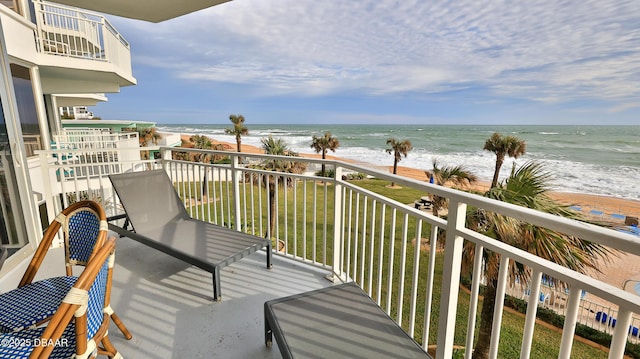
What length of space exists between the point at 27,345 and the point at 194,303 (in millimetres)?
1271

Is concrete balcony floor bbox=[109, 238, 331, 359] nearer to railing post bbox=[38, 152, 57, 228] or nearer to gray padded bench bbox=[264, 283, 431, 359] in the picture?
gray padded bench bbox=[264, 283, 431, 359]

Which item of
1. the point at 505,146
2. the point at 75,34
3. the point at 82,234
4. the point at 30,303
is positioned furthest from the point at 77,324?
the point at 505,146

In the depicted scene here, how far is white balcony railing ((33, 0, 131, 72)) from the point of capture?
23.3ft

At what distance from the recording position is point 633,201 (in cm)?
1759

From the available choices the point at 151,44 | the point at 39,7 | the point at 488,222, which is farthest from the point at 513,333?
the point at 151,44

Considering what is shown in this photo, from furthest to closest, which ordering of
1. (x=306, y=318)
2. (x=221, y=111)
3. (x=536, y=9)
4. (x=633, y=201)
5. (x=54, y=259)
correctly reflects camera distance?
(x=221, y=111) < (x=536, y=9) < (x=633, y=201) < (x=54, y=259) < (x=306, y=318)

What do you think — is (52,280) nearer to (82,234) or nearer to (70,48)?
(82,234)

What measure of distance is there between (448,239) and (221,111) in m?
46.1

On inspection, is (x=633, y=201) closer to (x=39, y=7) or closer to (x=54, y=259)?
(x=54, y=259)

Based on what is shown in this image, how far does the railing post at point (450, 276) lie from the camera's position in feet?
4.54

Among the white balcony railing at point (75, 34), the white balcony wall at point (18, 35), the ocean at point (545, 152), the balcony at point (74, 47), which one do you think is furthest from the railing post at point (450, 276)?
the ocean at point (545, 152)

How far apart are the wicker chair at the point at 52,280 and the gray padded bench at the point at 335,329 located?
2.93 ft

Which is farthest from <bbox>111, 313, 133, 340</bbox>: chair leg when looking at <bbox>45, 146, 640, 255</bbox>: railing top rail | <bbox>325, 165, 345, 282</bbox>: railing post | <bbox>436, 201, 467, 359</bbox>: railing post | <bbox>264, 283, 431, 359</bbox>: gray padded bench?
<bbox>45, 146, 640, 255</bbox>: railing top rail

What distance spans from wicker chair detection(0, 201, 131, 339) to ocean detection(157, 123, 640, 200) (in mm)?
18815
